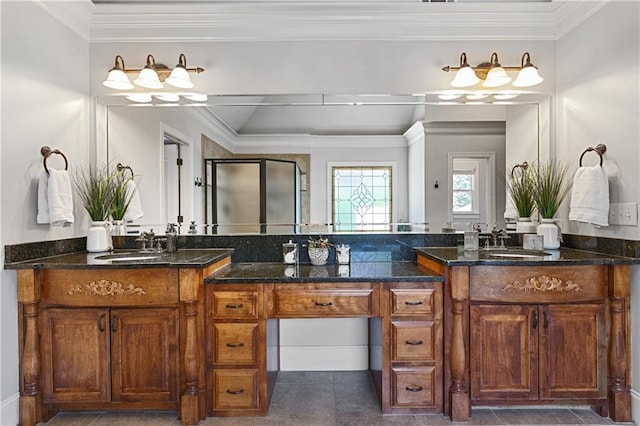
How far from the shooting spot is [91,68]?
2.64 metres

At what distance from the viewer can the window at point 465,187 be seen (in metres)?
2.69

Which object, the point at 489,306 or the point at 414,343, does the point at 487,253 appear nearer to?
the point at 489,306

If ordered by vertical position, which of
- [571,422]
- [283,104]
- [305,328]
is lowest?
[571,422]

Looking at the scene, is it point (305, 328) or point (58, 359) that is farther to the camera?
point (305, 328)

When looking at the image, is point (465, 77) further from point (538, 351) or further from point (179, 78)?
point (179, 78)

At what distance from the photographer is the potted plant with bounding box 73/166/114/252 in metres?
2.49

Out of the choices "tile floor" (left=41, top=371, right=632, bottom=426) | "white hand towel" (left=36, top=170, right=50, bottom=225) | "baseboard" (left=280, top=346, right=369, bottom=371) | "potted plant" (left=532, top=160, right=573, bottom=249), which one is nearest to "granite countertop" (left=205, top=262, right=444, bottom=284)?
"baseboard" (left=280, top=346, right=369, bottom=371)

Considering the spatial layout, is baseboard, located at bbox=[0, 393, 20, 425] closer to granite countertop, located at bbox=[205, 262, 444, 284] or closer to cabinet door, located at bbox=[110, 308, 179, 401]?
cabinet door, located at bbox=[110, 308, 179, 401]

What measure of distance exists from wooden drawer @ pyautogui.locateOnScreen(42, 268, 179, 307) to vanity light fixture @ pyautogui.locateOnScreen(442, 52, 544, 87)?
2.08 metres

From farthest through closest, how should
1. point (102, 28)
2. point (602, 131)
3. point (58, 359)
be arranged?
point (102, 28), point (602, 131), point (58, 359)

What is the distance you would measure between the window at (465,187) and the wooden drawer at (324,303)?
1.00 m

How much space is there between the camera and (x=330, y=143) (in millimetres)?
2707

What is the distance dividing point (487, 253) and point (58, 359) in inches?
97.3

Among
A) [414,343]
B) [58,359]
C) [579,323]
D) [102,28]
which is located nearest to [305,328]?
[414,343]
